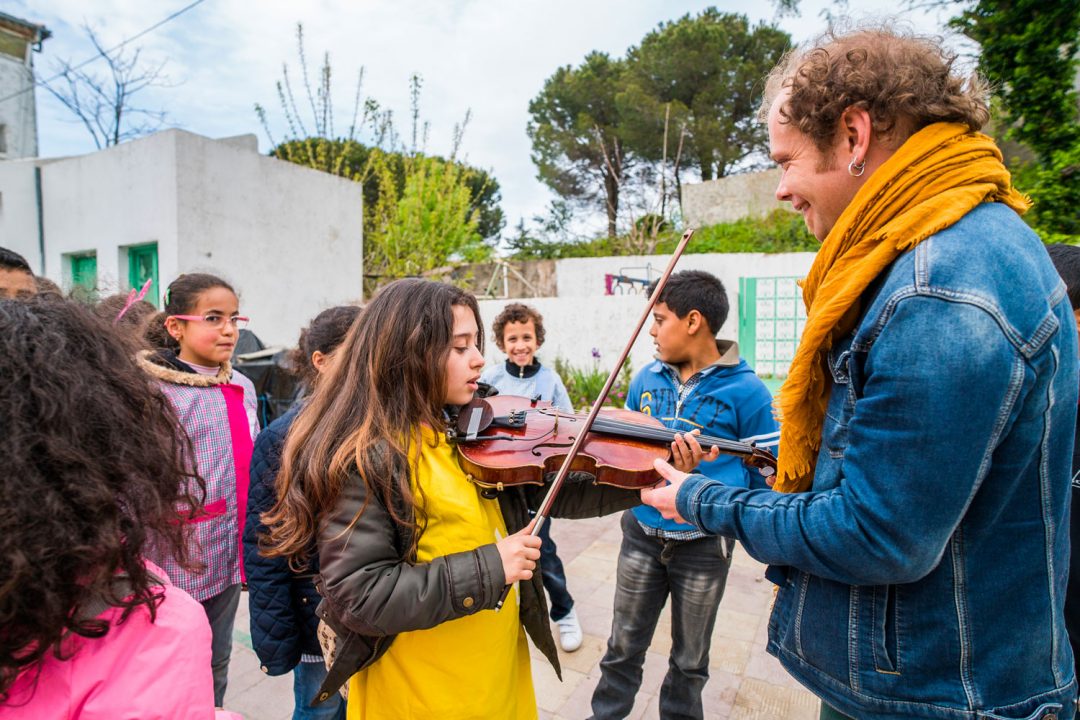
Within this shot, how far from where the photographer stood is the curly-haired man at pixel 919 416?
854mm

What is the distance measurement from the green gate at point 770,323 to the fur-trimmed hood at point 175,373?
7523 mm

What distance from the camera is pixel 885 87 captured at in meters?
1.01

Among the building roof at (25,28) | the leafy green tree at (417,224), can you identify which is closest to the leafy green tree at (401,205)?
the leafy green tree at (417,224)

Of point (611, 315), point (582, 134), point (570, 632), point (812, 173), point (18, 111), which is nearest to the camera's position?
point (812, 173)

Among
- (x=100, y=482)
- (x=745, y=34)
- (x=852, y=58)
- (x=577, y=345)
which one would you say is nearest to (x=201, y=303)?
(x=100, y=482)

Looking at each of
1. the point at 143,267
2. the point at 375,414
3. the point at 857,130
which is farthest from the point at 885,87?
the point at 143,267

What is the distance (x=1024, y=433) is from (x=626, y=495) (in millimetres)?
1031

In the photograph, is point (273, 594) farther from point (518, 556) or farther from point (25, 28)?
point (25, 28)

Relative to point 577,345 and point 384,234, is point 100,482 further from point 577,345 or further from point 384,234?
point 384,234

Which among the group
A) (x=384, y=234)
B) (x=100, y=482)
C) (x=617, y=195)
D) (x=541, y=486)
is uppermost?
(x=617, y=195)

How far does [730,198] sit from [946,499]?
54.3 feet

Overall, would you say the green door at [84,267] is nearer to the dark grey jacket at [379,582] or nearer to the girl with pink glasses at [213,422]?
the girl with pink glasses at [213,422]

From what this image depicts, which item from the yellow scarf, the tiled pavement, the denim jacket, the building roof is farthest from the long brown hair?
the building roof

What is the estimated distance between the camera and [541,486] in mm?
1700
